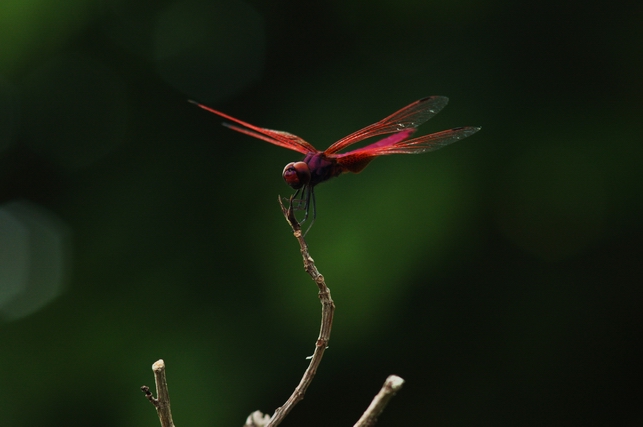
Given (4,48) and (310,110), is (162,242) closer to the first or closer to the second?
(310,110)

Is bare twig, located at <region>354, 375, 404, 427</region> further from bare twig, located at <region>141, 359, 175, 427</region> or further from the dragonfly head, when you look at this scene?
the dragonfly head

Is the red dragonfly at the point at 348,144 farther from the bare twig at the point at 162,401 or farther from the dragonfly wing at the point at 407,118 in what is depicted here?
the bare twig at the point at 162,401

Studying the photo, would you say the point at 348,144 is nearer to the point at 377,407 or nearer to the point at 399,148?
the point at 399,148

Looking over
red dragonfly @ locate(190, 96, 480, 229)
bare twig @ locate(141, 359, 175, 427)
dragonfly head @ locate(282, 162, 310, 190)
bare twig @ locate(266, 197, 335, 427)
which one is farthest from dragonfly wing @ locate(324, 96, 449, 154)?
bare twig @ locate(141, 359, 175, 427)

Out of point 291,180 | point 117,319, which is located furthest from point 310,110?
point 291,180

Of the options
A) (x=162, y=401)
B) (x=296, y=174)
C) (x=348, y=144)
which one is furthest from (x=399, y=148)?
(x=162, y=401)

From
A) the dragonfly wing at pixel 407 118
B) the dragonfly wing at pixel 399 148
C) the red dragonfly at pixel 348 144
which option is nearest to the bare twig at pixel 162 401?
the red dragonfly at pixel 348 144
